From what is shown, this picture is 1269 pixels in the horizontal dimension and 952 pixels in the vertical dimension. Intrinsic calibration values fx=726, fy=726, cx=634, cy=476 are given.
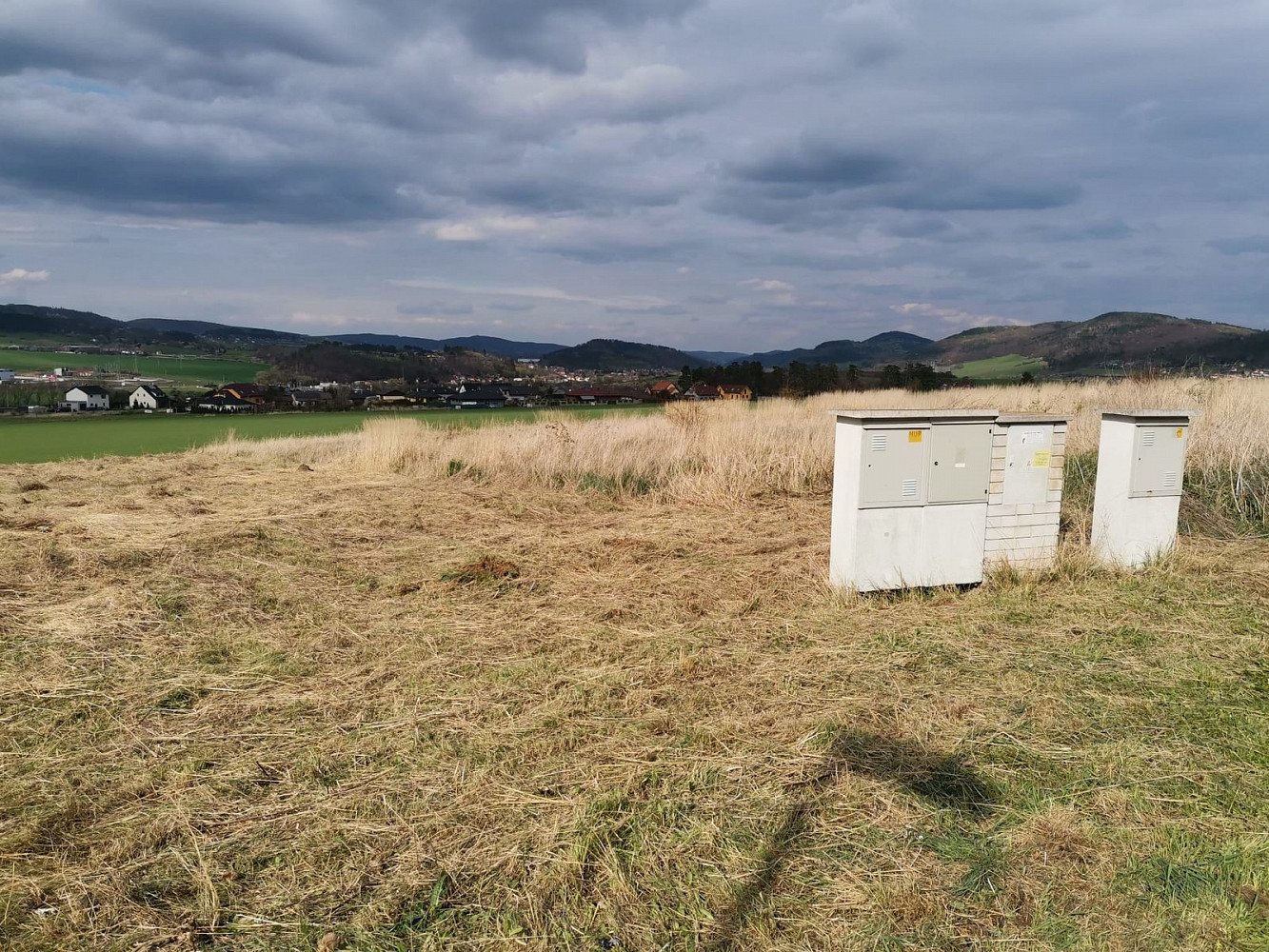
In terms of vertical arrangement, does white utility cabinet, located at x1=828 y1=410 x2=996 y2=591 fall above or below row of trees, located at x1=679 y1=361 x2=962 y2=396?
below

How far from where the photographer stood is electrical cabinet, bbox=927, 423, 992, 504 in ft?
18.9

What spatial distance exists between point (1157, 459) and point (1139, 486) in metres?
0.31

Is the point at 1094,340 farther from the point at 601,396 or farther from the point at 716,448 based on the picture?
the point at 716,448

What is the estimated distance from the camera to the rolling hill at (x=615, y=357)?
308 ft

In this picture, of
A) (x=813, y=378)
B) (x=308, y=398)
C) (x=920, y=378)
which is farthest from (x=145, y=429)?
(x=920, y=378)

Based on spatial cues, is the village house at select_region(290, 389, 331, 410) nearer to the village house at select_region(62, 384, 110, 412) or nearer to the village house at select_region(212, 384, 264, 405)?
the village house at select_region(212, 384, 264, 405)

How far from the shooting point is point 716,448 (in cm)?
1267

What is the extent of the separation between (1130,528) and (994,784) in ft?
15.3

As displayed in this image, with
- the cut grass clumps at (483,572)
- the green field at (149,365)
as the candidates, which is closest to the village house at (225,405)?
the green field at (149,365)

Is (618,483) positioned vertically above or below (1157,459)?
below

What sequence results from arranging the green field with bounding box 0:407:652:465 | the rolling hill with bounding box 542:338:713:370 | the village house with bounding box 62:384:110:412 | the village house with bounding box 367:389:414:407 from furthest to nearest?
1. the rolling hill with bounding box 542:338:713:370
2. the village house with bounding box 367:389:414:407
3. the village house with bounding box 62:384:110:412
4. the green field with bounding box 0:407:652:465

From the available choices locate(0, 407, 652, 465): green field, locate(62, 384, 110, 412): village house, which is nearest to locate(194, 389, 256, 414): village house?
locate(0, 407, 652, 465): green field

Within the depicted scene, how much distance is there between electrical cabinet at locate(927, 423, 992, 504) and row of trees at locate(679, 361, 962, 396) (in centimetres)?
1869

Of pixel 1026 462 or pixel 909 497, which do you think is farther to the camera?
pixel 1026 462
